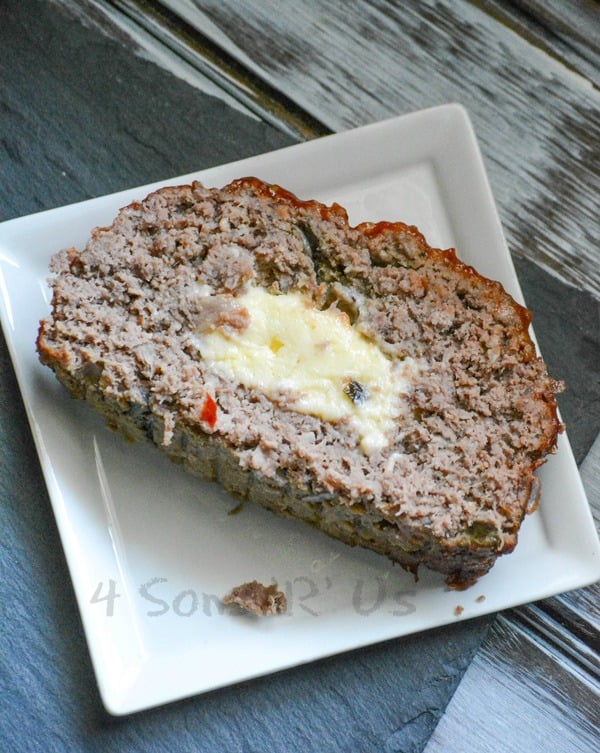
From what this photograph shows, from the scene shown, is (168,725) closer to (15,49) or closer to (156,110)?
(156,110)

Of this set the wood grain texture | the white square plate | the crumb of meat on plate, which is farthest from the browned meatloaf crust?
the wood grain texture

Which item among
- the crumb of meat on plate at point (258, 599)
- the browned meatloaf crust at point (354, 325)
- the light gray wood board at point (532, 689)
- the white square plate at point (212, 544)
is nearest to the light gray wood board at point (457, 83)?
the white square plate at point (212, 544)

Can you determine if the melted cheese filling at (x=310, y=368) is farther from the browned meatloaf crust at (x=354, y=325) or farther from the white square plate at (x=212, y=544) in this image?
the white square plate at (x=212, y=544)

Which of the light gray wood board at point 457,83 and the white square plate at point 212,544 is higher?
the light gray wood board at point 457,83

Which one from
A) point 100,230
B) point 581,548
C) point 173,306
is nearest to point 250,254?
point 173,306

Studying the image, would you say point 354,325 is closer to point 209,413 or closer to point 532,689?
point 209,413
